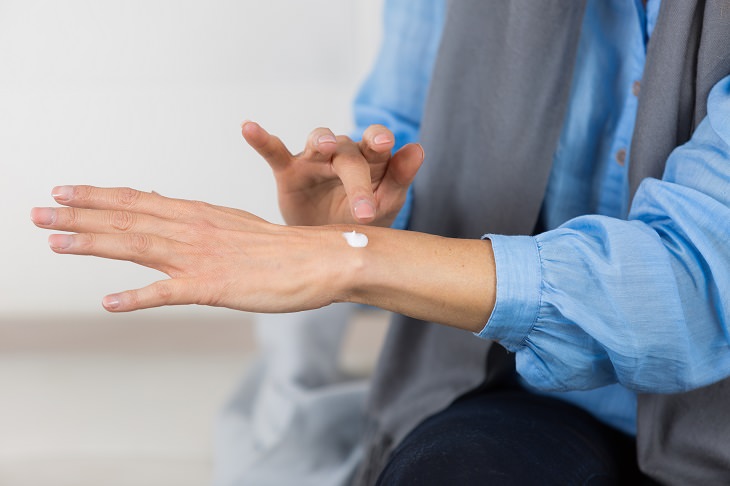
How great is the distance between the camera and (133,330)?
1.54 metres

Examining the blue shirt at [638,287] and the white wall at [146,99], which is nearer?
the blue shirt at [638,287]

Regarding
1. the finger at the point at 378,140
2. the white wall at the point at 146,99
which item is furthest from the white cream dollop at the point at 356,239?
Answer: the white wall at the point at 146,99

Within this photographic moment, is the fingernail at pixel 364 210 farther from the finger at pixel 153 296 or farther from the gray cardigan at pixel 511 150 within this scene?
the gray cardigan at pixel 511 150

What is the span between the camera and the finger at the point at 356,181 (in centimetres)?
64

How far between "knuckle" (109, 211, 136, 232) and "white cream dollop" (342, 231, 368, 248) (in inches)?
6.9

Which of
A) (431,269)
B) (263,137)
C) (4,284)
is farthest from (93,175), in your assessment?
(431,269)

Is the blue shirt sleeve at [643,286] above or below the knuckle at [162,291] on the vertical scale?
below

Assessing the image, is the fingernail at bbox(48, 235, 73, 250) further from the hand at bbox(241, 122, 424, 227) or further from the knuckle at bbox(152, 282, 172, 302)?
the hand at bbox(241, 122, 424, 227)

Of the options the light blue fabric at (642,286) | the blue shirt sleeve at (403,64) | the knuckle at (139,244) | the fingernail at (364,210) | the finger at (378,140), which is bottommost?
the light blue fabric at (642,286)

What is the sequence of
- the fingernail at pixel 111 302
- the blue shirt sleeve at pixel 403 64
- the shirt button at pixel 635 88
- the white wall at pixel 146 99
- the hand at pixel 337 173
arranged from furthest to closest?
the white wall at pixel 146 99, the blue shirt sleeve at pixel 403 64, the shirt button at pixel 635 88, the hand at pixel 337 173, the fingernail at pixel 111 302

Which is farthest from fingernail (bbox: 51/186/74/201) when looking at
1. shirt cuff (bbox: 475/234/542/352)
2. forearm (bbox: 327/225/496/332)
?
shirt cuff (bbox: 475/234/542/352)

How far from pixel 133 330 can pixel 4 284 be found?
0.28 m

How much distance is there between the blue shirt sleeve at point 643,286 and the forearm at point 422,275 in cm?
2

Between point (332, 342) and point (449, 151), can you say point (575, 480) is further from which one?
point (332, 342)
